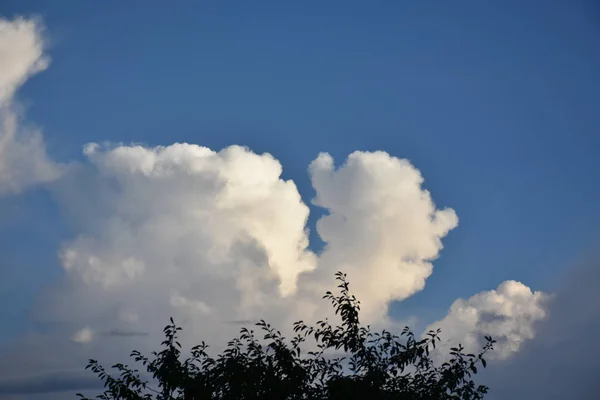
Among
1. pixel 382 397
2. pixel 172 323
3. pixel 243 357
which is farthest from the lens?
pixel 172 323

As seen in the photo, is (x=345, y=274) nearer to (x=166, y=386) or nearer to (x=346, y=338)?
→ (x=346, y=338)

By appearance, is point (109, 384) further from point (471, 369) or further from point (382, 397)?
point (471, 369)

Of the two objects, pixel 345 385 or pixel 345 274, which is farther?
pixel 345 274

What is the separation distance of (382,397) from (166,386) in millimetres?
6099

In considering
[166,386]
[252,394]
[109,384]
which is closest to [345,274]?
[252,394]

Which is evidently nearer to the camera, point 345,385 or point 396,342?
point 345,385

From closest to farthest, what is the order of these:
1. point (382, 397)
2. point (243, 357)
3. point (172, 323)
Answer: point (382, 397) < point (243, 357) < point (172, 323)

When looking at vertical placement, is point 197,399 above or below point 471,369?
below

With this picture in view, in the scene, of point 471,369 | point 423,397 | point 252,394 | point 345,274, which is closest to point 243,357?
point 252,394

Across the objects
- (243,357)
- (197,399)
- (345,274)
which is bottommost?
(197,399)

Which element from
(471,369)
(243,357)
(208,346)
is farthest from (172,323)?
(471,369)

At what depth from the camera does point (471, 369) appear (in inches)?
750

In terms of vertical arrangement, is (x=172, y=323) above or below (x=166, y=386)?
above

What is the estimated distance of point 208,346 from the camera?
20.1 metres
